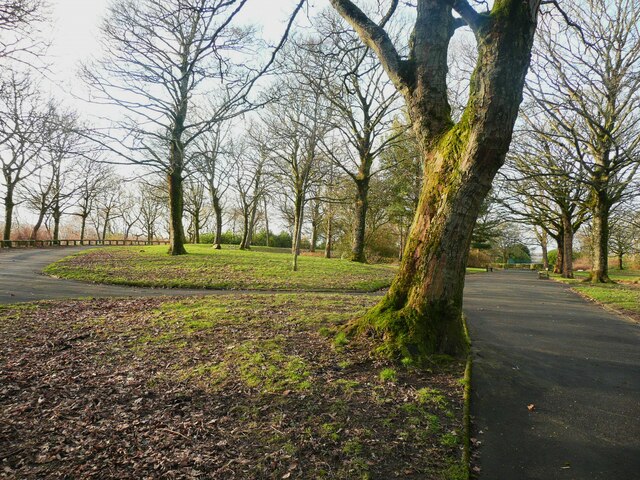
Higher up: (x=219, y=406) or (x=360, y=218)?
(x=360, y=218)

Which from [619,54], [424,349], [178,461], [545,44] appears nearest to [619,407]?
[424,349]

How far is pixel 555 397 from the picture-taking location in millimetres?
4363

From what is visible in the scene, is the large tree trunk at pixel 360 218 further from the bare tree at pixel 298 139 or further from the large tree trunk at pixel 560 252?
the large tree trunk at pixel 560 252

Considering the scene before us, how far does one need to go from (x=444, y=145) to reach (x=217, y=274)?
11596 millimetres

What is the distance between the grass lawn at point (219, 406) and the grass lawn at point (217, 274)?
669 cm

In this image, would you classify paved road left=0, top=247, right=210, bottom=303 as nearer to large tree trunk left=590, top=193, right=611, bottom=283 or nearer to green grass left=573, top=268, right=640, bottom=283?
large tree trunk left=590, top=193, right=611, bottom=283

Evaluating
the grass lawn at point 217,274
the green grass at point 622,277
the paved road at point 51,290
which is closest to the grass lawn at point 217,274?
the grass lawn at point 217,274

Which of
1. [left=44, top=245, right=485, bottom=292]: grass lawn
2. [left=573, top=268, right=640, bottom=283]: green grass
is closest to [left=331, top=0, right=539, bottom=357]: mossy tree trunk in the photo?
[left=44, top=245, right=485, bottom=292]: grass lawn

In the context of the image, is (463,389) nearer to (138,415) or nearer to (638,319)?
(138,415)

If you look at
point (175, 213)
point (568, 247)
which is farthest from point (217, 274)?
point (568, 247)

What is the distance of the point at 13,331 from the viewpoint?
639cm

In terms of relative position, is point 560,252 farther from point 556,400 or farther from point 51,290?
point 51,290

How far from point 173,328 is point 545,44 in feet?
56.3

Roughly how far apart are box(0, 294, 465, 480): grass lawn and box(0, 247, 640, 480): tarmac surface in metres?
0.39
